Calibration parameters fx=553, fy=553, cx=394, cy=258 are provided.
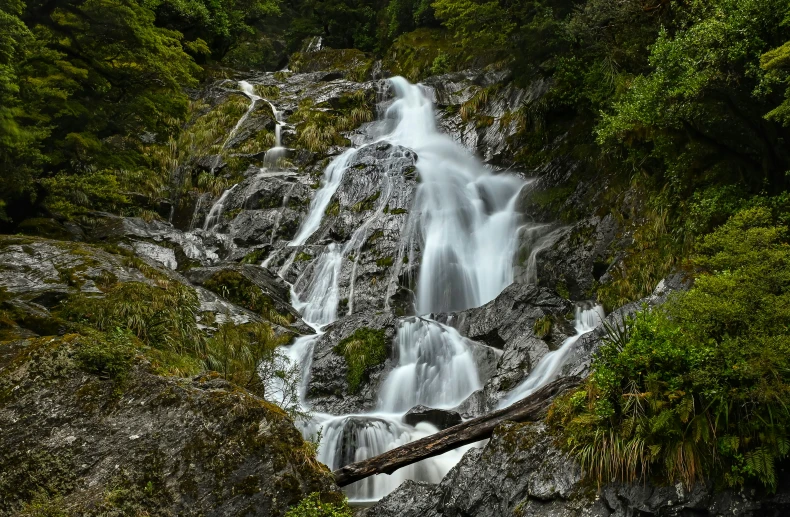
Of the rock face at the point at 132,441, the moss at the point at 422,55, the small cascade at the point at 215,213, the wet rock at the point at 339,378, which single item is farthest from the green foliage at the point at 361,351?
the moss at the point at 422,55

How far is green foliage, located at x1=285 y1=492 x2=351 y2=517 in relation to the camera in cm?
550

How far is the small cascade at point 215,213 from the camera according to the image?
2083 centimetres

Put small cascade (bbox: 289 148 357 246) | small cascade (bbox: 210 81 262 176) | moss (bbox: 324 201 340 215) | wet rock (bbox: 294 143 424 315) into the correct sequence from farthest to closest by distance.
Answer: small cascade (bbox: 210 81 262 176) < moss (bbox: 324 201 340 215) < small cascade (bbox: 289 148 357 246) < wet rock (bbox: 294 143 424 315)

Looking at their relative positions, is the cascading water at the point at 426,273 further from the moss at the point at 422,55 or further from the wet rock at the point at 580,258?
the moss at the point at 422,55

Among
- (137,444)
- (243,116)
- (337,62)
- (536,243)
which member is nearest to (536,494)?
(137,444)

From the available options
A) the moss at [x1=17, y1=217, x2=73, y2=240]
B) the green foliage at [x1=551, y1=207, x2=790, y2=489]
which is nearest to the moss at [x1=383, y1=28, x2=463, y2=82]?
the moss at [x1=17, y1=217, x2=73, y2=240]

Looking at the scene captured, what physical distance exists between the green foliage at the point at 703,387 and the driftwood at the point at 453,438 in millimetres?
863

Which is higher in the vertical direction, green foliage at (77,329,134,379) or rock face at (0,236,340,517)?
green foliage at (77,329,134,379)

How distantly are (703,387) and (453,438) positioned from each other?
303cm

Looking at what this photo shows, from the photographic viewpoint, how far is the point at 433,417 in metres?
10.4

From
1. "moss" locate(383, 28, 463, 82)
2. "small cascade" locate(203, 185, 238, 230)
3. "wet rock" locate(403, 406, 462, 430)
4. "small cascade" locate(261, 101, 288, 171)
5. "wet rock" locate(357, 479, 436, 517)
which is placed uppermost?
"moss" locate(383, 28, 463, 82)

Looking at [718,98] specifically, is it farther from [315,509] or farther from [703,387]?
[315,509]

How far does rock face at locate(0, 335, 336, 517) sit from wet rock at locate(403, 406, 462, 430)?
4.49 metres

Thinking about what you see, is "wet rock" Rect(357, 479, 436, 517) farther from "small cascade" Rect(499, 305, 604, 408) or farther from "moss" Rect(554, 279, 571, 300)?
"moss" Rect(554, 279, 571, 300)
